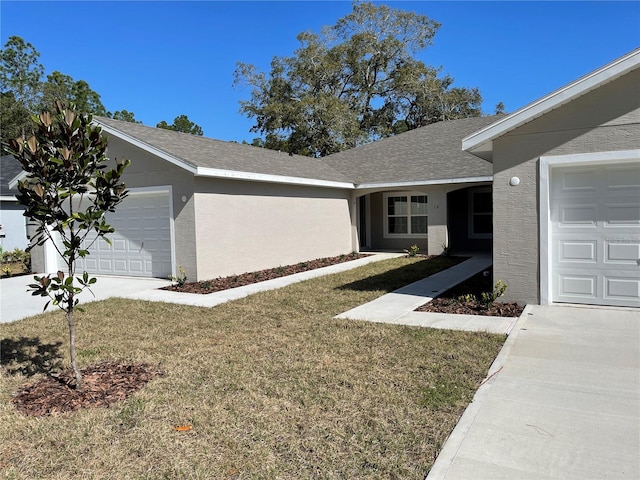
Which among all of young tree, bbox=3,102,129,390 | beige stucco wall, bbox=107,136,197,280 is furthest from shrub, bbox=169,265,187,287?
young tree, bbox=3,102,129,390

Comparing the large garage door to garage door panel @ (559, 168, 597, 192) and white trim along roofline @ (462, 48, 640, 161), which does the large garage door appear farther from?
garage door panel @ (559, 168, 597, 192)

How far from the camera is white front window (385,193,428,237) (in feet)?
61.4

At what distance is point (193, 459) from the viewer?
3.36 meters

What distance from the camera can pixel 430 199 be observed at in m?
16.7

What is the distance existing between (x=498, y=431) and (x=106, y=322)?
6556 millimetres

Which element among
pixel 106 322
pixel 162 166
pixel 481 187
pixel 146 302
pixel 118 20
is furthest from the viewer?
pixel 481 187

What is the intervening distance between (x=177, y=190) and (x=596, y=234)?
30.2ft

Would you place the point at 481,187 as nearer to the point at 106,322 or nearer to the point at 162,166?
the point at 162,166

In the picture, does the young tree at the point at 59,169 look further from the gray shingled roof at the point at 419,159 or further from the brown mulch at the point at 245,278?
the gray shingled roof at the point at 419,159

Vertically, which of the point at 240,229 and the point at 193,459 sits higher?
the point at 240,229

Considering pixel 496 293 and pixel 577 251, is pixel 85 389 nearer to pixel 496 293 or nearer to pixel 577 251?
pixel 496 293

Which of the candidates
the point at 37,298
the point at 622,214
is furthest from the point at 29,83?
the point at 622,214

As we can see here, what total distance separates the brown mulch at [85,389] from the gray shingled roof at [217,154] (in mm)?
6308

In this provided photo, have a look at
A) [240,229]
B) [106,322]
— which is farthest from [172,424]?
[240,229]
